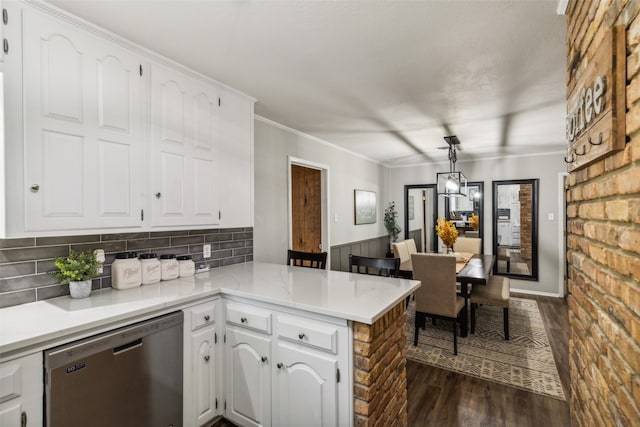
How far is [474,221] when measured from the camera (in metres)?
5.68

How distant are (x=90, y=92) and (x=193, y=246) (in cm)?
127

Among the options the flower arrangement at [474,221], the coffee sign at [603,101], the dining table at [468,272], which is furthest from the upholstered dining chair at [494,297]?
the coffee sign at [603,101]

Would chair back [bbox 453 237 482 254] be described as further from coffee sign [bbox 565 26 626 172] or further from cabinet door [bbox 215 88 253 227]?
coffee sign [bbox 565 26 626 172]

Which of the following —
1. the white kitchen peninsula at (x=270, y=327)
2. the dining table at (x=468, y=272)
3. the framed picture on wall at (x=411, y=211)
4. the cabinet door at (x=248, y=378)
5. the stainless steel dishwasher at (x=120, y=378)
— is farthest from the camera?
the framed picture on wall at (x=411, y=211)

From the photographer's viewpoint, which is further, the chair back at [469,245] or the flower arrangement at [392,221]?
the flower arrangement at [392,221]

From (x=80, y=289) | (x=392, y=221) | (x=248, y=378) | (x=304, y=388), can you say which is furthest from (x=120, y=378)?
(x=392, y=221)

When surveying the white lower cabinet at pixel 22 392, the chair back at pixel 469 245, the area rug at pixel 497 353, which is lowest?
the area rug at pixel 497 353

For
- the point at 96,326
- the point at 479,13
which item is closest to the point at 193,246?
the point at 96,326

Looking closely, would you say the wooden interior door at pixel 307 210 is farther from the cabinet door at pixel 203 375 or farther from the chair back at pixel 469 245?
the cabinet door at pixel 203 375

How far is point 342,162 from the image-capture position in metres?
4.91

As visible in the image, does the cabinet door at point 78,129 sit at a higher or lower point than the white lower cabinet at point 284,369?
higher

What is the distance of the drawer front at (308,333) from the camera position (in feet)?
5.08

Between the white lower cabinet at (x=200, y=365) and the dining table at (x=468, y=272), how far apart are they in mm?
2360

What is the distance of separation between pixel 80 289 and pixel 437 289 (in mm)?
2906
